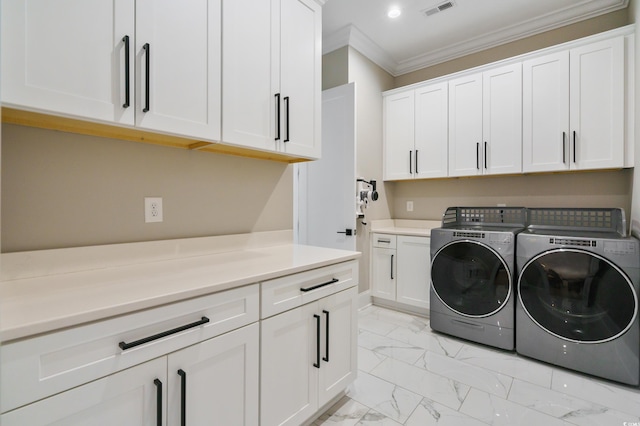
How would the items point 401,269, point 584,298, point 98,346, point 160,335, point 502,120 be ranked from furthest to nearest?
point 401,269 → point 502,120 → point 584,298 → point 160,335 → point 98,346

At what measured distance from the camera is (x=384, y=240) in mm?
3176

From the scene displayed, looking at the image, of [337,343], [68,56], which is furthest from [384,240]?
[68,56]

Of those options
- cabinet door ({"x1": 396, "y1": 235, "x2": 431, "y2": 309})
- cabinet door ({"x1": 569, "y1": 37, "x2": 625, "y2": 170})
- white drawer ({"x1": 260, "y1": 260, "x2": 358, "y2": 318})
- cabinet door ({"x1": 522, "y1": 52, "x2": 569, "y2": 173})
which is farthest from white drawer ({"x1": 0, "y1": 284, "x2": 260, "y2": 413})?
cabinet door ({"x1": 569, "y1": 37, "x2": 625, "y2": 170})

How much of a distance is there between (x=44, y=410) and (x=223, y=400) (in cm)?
52

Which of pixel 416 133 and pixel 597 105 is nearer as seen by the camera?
pixel 597 105

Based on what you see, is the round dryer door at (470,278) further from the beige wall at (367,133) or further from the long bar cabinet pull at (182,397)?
the long bar cabinet pull at (182,397)

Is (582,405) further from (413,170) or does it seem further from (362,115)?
(362,115)

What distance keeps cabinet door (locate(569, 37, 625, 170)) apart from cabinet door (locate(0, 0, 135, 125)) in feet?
10.3

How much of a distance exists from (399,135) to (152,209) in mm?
2768

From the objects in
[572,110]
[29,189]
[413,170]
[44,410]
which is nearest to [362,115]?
[413,170]

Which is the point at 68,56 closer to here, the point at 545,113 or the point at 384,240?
the point at 384,240

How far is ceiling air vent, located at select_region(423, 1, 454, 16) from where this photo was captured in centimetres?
261

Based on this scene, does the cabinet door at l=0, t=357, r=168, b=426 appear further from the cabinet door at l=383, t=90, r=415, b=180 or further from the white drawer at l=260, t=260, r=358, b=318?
the cabinet door at l=383, t=90, r=415, b=180

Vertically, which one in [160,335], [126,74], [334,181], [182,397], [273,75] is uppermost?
[273,75]
